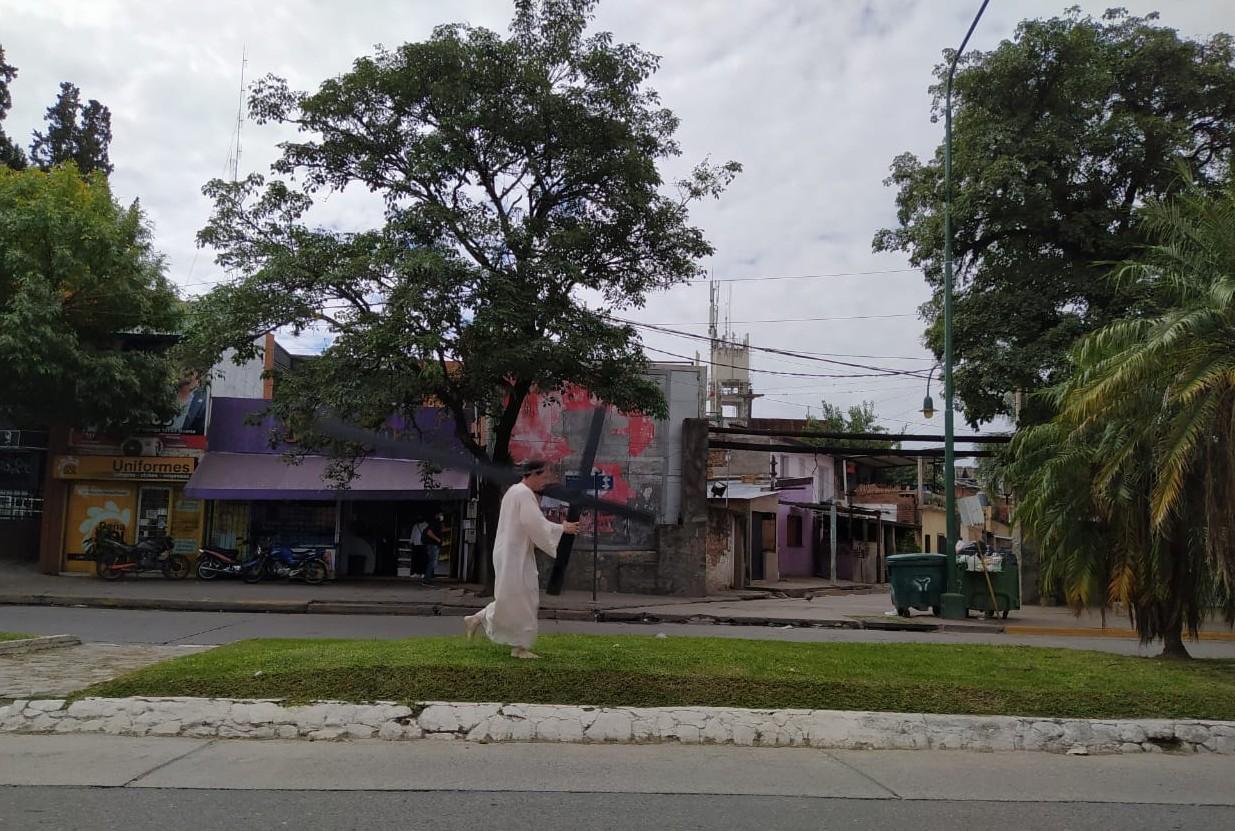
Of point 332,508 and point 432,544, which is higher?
point 332,508

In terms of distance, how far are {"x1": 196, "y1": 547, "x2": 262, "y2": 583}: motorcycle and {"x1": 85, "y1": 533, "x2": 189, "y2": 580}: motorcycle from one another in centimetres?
78

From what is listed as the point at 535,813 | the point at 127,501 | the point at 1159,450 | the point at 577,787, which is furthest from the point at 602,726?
the point at 127,501

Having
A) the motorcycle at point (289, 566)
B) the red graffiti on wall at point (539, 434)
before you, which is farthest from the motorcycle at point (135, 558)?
the red graffiti on wall at point (539, 434)

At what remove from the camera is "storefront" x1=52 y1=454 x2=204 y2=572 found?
22.1 m

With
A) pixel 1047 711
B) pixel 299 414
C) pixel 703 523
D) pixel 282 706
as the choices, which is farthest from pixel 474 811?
pixel 703 523

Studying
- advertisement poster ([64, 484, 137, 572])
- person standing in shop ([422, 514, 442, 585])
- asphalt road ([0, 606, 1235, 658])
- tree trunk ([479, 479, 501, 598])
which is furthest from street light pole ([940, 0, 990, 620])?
advertisement poster ([64, 484, 137, 572])

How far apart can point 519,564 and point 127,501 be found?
18424 mm

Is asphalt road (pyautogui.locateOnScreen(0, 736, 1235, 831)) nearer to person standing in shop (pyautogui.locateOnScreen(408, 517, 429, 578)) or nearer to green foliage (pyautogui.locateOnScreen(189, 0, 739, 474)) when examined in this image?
green foliage (pyautogui.locateOnScreen(189, 0, 739, 474))

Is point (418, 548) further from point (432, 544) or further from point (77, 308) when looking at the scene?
point (77, 308)

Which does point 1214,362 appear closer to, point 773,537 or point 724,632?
point 724,632

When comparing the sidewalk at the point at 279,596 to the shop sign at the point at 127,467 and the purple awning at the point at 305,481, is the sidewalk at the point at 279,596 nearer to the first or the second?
the purple awning at the point at 305,481

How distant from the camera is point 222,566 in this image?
70.5ft

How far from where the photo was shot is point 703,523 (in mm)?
23000

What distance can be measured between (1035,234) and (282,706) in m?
20.2
